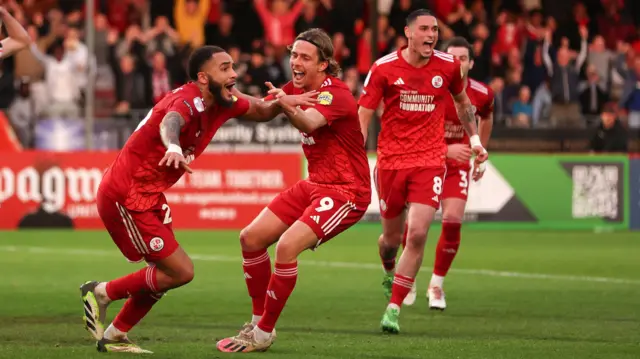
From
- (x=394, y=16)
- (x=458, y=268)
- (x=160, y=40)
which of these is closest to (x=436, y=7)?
(x=394, y=16)

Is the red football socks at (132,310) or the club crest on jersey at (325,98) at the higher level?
the club crest on jersey at (325,98)

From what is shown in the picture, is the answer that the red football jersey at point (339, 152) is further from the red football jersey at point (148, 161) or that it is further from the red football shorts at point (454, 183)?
the red football shorts at point (454, 183)

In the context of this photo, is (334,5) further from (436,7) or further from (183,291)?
(183,291)

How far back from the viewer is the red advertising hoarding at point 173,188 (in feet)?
71.4

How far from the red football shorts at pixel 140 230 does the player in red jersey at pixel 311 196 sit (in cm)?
82

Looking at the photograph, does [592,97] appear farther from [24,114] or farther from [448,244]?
[448,244]

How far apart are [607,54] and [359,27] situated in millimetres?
5241

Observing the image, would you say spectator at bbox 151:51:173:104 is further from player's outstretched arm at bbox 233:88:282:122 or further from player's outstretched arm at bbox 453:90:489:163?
player's outstretched arm at bbox 233:88:282:122

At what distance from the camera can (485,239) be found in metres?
20.9

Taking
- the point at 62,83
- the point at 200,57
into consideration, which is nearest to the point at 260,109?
the point at 200,57

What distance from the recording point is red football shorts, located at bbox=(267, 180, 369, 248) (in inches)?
373

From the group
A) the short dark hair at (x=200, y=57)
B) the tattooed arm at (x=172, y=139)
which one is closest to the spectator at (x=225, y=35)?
the short dark hair at (x=200, y=57)

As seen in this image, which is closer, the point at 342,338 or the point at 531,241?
the point at 342,338

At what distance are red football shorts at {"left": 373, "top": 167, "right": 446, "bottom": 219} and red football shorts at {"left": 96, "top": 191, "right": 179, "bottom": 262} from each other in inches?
113
